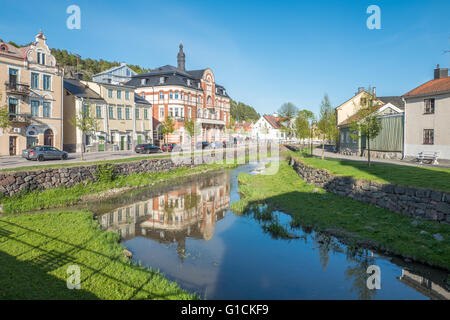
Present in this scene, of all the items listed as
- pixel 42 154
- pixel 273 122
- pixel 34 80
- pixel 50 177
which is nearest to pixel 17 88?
pixel 34 80

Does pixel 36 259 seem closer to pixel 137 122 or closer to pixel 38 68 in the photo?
pixel 38 68

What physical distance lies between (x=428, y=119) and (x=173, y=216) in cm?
2281

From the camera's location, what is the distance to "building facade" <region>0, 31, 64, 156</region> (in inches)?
1093

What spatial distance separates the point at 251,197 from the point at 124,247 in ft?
31.7

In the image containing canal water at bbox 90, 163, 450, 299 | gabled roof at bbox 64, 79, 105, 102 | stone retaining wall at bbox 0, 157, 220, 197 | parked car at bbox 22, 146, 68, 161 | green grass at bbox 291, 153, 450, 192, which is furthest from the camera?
gabled roof at bbox 64, 79, 105, 102

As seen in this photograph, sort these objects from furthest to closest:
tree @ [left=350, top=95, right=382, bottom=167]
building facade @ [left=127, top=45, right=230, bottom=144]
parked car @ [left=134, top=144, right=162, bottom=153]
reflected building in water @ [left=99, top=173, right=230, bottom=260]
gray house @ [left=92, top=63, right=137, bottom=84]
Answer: gray house @ [left=92, top=63, right=137, bottom=84] → building facade @ [left=127, top=45, right=230, bottom=144] → parked car @ [left=134, top=144, right=162, bottom=153] → tree @ [left=350, top=95, right=382, bottom=167] → reflected building in water @ [left=99, top=173, right=230, bottom=260]

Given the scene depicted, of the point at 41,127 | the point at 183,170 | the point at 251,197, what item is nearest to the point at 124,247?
the point at 251,197

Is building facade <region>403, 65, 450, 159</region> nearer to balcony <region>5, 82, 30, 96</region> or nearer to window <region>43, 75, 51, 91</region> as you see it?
window <region>43, 75, 51, 91</region>

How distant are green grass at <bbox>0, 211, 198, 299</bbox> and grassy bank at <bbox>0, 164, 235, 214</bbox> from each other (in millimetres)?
3704

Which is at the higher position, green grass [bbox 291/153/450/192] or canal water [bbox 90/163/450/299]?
green grass [bbox 291/153/450/192]

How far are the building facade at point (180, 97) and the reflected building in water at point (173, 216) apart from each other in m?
28.5

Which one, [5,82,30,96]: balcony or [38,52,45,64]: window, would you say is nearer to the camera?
[5,82,30,96]: balcony

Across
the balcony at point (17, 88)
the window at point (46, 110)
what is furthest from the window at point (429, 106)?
the balcony at point (17, 88)

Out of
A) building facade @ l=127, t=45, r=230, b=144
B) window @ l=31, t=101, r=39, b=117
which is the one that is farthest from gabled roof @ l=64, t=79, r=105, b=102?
building facade @ l=127, t=45, r=230, b=144
